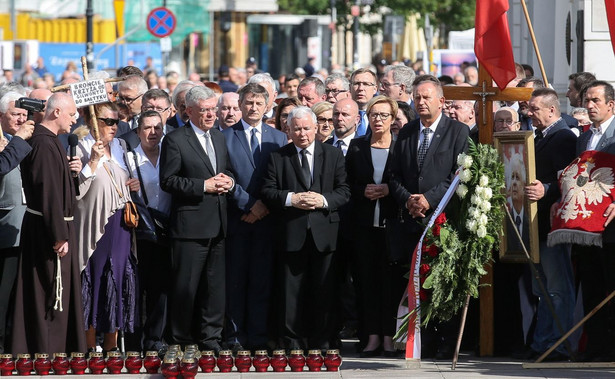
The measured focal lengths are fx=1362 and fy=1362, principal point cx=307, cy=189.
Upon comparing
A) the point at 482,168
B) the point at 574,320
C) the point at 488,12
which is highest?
the point at 488,12

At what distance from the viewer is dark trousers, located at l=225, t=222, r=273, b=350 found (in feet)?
38.9

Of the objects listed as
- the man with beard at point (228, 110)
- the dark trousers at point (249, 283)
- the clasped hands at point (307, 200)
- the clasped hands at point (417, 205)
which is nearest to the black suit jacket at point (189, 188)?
the dark trousers at point (249, 283)

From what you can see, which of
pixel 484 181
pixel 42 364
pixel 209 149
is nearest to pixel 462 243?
pixel 484 181

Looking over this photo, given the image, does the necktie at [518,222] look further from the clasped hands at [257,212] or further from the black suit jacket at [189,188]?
the black suit jacket at [189,188]

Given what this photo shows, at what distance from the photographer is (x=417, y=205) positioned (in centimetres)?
1118

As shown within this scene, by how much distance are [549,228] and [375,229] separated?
1540 millimetres

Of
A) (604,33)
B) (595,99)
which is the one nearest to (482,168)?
(595,99)

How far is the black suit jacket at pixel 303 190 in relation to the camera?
1147 centimetres

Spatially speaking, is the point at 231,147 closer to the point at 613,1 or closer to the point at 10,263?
the point at 10,263

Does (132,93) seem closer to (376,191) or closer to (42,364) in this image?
(376,191)

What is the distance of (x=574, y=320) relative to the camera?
11.4 m

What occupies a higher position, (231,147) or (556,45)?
(556,45)

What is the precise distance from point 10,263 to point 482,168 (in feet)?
13.1

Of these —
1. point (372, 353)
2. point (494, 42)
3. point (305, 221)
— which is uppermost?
point (494, 42)
